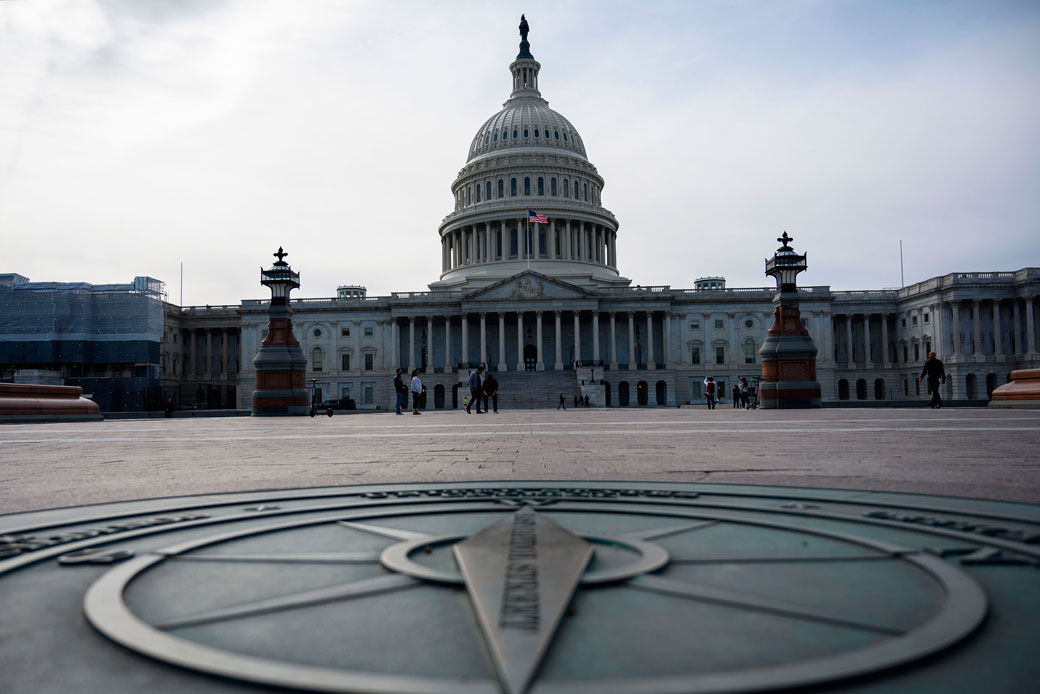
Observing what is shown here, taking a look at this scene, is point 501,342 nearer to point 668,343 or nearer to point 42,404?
point 668,343

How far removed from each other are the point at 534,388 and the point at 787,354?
3963 centimetres

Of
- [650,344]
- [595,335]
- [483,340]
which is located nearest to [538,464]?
[595,335]

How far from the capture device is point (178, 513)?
4258 mm

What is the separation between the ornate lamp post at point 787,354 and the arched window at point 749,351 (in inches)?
2146

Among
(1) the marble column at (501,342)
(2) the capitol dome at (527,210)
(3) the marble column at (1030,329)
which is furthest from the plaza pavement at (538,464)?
(3) the marble column at (1030,329)

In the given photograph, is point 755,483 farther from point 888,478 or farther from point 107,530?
point 107,530

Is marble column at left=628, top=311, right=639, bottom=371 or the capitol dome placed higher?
the capitol dome

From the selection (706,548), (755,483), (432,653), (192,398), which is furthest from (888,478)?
(192,398)

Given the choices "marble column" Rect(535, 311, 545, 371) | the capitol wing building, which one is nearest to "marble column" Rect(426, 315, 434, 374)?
the capitol wing building

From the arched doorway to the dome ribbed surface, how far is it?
28420mm

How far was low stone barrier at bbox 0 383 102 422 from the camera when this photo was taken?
2473 cm

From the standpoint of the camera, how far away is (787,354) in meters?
32.1

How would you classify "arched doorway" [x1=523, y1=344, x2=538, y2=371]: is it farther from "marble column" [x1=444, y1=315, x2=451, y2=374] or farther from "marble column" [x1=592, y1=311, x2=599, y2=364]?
"marble column" [x1=444, y1=315, x2=451, y2=374]

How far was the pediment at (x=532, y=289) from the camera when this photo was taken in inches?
3233
